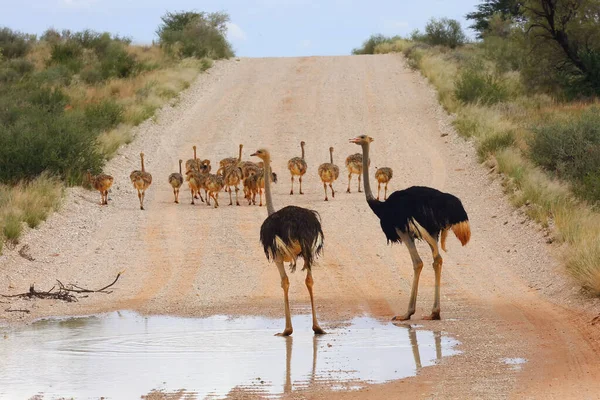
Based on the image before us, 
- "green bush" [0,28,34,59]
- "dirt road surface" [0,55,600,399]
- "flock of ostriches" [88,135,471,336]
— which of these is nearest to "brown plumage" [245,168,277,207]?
"dirt road surface" [0,55,600,399]

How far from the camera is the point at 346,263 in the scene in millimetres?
16000

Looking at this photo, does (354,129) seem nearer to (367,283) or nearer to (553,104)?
(553,104)

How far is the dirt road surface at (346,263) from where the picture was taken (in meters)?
9.77

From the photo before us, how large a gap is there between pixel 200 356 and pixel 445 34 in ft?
152

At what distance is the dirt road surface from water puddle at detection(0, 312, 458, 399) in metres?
0.47

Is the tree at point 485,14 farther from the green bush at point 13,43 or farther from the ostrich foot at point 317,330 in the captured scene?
the ostrich foot at point 317,330

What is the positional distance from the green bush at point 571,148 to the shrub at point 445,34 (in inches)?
1213

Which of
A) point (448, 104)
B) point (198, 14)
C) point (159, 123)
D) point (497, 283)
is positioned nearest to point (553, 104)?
point (448, 104)

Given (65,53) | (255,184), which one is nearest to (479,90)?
(255,184)

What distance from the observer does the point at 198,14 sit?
60.0m

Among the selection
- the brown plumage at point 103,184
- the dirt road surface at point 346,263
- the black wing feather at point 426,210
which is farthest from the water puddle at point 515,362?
the brown plumage at point 103,184

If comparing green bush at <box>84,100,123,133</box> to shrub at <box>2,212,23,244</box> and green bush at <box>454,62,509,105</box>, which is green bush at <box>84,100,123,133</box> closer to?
green bush at <box>454,62,509,105</box>

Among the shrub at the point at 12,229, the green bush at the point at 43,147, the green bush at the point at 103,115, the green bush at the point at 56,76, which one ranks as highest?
the green bush at the point at 56,76

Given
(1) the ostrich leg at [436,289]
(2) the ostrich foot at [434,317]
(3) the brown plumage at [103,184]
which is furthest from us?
(3) the brown plumage at [103,184]
